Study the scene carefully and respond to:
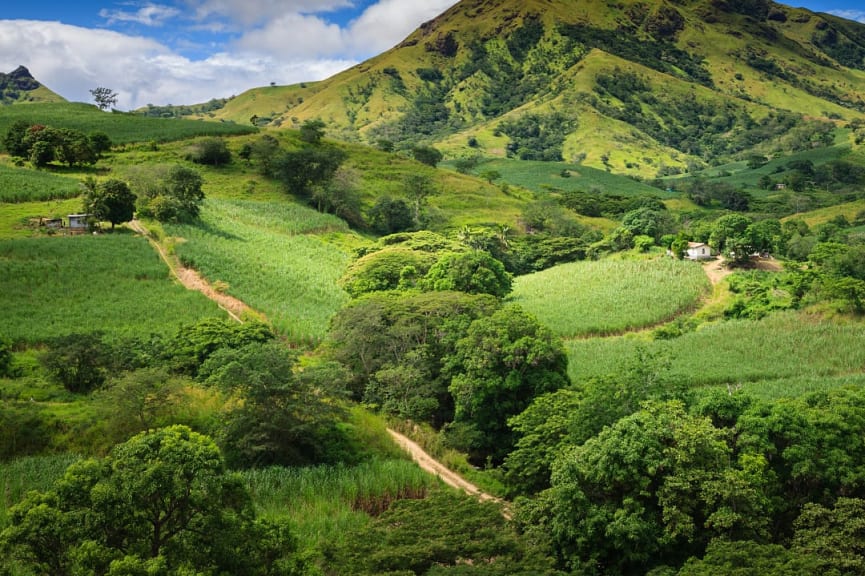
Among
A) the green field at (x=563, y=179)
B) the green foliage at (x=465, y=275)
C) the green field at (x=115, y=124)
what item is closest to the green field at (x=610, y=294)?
the green foliage at (x=465, y=275)

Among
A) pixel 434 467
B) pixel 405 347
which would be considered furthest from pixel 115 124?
pixel 434 467

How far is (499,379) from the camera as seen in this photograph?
28469 mm

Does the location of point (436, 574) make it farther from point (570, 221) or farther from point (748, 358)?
point (570, 221)

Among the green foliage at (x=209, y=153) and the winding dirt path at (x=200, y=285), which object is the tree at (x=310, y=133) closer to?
the green foliage at (x=209, y=153)

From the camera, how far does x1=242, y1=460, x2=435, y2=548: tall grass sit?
1861 centimetres

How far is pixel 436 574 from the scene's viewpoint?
46.2 feet

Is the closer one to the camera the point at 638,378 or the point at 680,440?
the point at 680,440

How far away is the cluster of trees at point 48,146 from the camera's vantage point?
74.7 meters

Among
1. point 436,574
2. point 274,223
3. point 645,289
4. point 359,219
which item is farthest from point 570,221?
point 436,574

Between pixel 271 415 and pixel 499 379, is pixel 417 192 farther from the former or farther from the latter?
pixel 271 415

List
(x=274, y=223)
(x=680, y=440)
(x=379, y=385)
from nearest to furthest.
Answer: (x=680, y=440) < (x=379, y=385) < (x=274, y=223)

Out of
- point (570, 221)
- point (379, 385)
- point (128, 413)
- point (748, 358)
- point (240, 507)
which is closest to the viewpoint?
point (240, 507)

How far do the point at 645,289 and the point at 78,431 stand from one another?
154 feet

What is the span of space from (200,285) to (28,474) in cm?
2726
